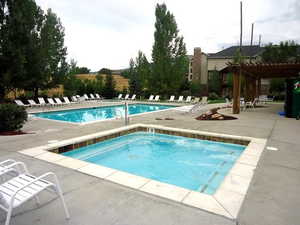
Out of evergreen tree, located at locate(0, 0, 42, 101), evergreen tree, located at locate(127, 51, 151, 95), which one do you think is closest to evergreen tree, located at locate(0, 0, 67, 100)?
evergreen tree, located at locate(0, 0, 42, 101)

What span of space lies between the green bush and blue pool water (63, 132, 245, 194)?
2529mm

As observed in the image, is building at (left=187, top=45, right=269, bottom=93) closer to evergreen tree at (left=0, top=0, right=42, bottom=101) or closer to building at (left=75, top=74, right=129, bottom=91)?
building at (left=75, top=74, right=129, bottom=91)

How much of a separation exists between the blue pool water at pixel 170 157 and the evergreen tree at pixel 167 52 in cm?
1420

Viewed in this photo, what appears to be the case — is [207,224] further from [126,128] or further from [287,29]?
[287,29]

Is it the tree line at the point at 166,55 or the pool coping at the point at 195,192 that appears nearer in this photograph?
the pool coping at the point at 195,192

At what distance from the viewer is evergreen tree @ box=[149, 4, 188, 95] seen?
65.7ft

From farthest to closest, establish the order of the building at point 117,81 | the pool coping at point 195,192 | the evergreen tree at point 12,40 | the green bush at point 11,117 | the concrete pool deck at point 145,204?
the building at point 117,81, the evergreen tree at point 12,40, the green bush at point 11,117, the pool coping at point 195,192, the concrete pool deck at point 145,204

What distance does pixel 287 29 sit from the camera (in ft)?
70.5

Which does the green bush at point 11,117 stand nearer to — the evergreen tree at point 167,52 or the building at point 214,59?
the evergreen tree at point 167,52

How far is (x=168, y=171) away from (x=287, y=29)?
80.0ft

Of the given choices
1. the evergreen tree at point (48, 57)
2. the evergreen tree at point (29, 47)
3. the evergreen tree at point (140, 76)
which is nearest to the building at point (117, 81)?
the evergreen tree at point (140, 76)

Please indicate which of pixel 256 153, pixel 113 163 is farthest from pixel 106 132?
pixel 256 153

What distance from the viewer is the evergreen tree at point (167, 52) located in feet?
65.7

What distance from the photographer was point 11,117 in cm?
623
